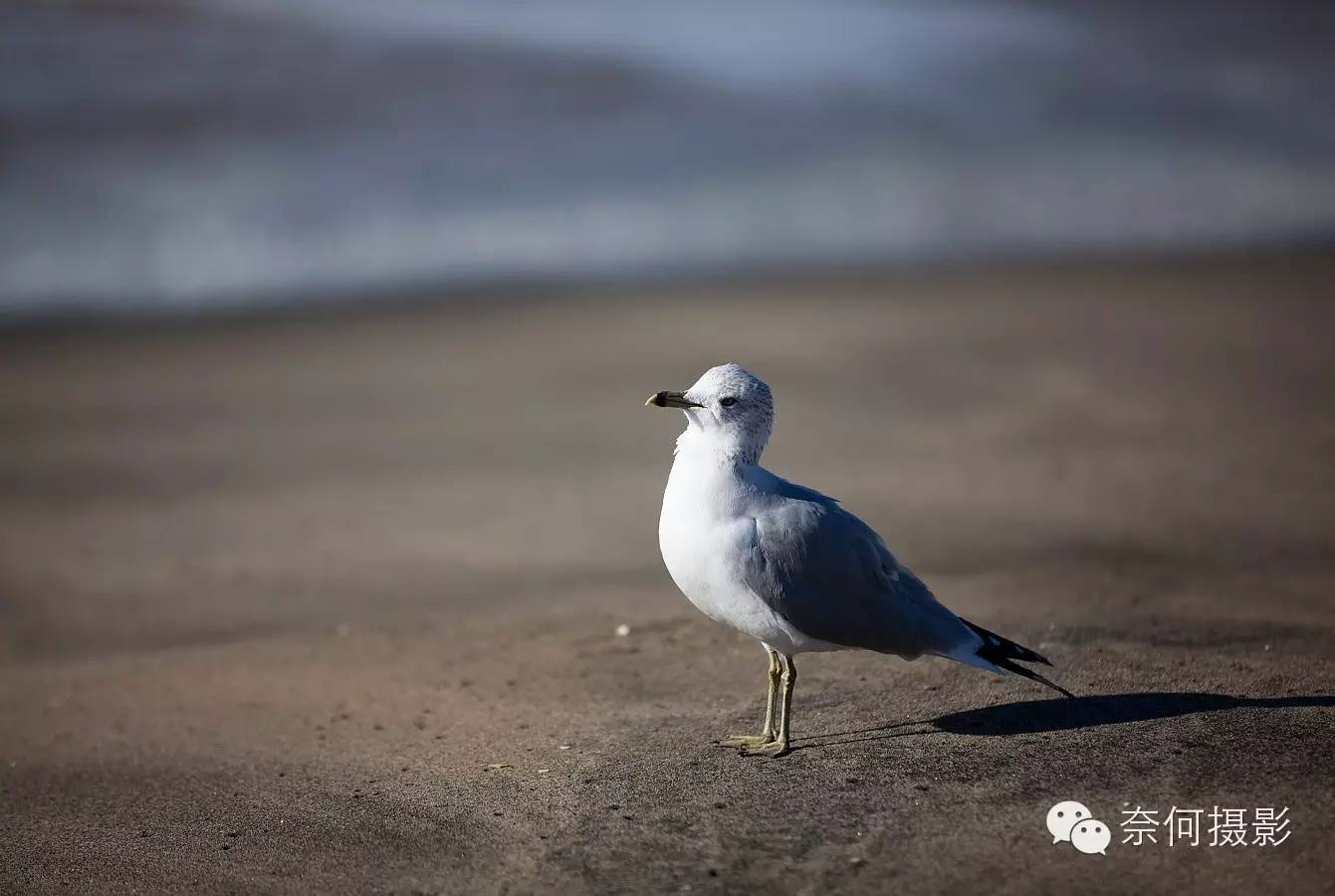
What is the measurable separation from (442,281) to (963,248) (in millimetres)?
5298

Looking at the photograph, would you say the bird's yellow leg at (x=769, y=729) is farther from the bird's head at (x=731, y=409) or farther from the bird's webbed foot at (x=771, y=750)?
the bird's head at (x=731, y=409)

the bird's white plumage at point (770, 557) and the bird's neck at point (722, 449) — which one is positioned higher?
the bird's neck at point (722, 449)

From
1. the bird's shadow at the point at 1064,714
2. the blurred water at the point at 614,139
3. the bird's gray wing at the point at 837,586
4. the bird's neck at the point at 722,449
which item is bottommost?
the bird's shadow at the point at 1064,714

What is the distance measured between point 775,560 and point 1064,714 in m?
1.15

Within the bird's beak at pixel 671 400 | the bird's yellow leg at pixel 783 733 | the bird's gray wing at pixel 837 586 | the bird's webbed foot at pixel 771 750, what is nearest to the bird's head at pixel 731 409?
the bird's beak at pixel 671 400

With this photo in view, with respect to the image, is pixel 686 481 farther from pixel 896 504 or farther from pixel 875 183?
pixel 875 183

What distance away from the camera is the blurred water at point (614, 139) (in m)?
15.8

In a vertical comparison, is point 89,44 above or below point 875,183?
above

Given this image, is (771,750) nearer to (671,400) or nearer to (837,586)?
(837,586)

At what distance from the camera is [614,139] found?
1922 cm

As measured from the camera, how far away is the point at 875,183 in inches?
698

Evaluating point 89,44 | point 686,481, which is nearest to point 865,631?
point 686,481

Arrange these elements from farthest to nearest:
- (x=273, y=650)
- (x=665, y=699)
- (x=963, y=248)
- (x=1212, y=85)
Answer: (x=1212, y=85) < (x=963, y=248) < (x=273, y=650) < (x=665, y=699)

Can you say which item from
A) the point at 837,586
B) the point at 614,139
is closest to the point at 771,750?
the point at 837,586
